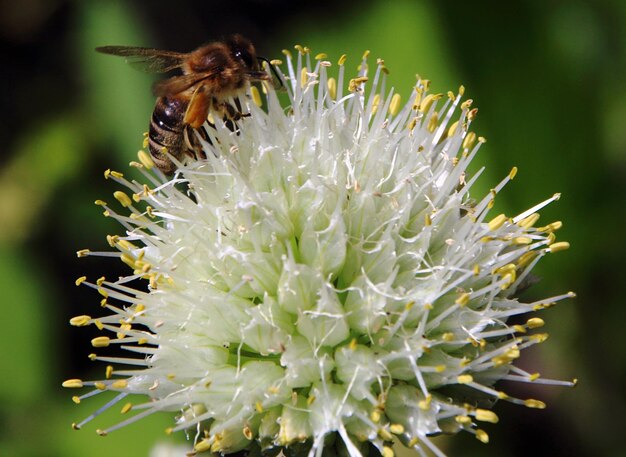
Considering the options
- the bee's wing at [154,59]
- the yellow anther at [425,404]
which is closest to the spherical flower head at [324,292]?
the yellow anther at [425,404]

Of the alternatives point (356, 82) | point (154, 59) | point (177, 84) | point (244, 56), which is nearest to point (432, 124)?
point (356, 82)

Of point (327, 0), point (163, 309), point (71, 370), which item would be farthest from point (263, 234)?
point (327, 0)

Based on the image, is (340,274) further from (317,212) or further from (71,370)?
(71,370)

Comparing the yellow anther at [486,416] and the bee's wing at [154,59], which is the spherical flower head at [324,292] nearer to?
the yellow anther at [486,416]

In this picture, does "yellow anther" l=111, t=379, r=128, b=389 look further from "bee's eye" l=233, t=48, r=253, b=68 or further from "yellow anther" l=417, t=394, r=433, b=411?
"bee's eye" l=233, t=48, r=253, b=68

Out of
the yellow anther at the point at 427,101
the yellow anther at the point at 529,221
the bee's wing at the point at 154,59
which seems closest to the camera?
the yellow anther at the point at 529,221

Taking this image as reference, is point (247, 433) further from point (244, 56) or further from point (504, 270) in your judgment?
point (244, 56)
